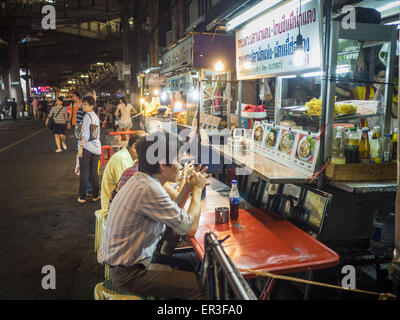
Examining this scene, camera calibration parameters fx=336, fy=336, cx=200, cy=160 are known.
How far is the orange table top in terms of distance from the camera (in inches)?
103

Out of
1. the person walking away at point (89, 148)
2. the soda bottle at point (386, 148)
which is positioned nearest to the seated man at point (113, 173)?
the person walking away at point (89, 148)

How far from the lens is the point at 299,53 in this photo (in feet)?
11.6

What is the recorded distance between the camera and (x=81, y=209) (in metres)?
6.93

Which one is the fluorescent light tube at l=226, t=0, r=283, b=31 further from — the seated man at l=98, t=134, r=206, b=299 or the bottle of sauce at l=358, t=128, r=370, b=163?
the seated man at l=98, t=134, r=206, b=299

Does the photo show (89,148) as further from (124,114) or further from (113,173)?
(124,114)

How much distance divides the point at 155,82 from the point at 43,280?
9.86 meters

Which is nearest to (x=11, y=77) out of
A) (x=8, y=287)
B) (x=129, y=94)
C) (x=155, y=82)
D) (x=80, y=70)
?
(x=80, y=70)

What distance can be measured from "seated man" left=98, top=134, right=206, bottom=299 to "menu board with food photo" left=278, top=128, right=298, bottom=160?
1.82 meters

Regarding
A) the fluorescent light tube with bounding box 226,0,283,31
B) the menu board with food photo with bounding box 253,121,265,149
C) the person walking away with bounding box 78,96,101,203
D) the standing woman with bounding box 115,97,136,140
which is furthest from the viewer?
the standing woman with bounding box 115,97,136,140

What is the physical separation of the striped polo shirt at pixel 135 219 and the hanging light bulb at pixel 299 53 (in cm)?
207

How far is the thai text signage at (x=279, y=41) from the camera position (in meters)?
3.39

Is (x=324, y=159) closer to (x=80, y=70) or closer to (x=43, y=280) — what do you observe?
(x=43, y=280)

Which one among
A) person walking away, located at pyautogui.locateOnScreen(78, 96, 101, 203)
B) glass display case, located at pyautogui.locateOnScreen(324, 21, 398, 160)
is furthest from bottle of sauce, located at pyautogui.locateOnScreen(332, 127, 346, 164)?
person walking away, located at pyautogui.locateOnScreen(78, 96, 101, 203)

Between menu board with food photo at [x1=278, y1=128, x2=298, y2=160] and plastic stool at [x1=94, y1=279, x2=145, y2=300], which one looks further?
menu board with food photo at [x1=278, y1=128, x2=298, y2=160]
